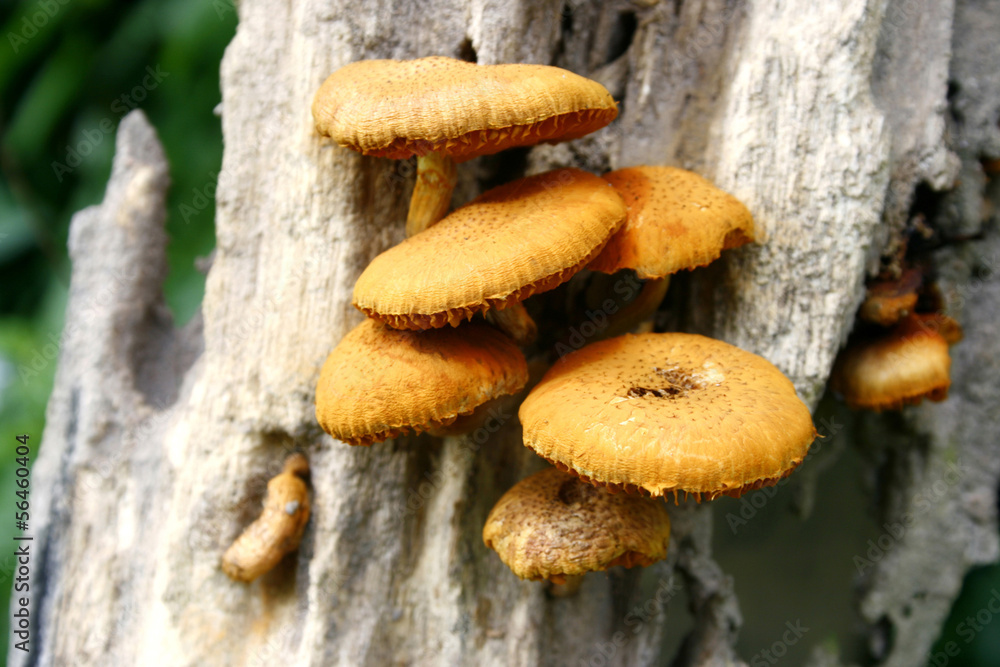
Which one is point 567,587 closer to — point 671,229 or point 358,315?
point 358,315

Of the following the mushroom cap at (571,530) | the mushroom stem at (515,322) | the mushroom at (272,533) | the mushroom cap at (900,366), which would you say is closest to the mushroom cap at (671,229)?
the mushroom stem at (515,322)

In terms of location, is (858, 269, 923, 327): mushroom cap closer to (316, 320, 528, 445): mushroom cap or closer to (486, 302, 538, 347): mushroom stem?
(486, 302, 538, 347): mushroom stem

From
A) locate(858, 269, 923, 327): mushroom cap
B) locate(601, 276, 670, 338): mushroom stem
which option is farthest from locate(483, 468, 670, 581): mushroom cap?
locate(858, 269, 923, 327): mushroom cap

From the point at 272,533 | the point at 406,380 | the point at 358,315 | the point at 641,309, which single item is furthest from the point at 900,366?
the point at 272,533

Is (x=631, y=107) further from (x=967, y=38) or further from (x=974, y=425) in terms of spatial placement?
(x=974, y=425)

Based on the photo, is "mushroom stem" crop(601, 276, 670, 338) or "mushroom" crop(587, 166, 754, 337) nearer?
"mushroom" crop(587, 166, 754, 337)

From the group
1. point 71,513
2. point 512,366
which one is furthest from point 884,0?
point 71,513
